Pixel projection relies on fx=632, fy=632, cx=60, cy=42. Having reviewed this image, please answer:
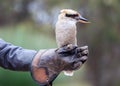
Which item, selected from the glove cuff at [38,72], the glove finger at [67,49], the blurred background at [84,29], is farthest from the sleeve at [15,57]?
the blurred background at [84,29]

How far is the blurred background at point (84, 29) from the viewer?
713 cm

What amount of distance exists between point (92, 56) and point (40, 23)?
0.79 m

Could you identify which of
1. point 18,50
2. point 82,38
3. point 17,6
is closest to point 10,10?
point 17,6

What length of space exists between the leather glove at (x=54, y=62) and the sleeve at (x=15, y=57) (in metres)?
0.03

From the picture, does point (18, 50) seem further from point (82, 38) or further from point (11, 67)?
point (82, 38)

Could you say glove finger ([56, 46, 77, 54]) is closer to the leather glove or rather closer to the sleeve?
the leather glove

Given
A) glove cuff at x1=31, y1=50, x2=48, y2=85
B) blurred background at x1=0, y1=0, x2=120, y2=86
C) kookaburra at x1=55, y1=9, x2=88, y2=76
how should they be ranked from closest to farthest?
kookaburra at x1=55, y1=9, x2=88, y2=76 < glove cuff at x1=31, y1=50, x2=48, y2=85 < blurred background at x1=0, y1=0, x2=120, y2=86

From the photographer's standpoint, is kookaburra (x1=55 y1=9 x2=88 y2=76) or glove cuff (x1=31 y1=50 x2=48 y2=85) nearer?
kookaburra (x1=55 y1=9 x2=88 y2=76)

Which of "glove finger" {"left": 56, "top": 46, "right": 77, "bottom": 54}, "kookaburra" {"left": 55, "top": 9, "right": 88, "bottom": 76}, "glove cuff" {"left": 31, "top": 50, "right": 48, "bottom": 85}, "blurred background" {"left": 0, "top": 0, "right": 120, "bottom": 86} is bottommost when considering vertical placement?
"blurred background" {"left": 0, "top": 0, "right": 120, "bottom": 86}

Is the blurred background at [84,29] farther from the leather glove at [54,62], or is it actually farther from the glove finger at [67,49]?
the glove finger at [67,49]

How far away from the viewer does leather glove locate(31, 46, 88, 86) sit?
7.38ft

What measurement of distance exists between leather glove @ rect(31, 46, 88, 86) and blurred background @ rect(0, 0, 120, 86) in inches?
164

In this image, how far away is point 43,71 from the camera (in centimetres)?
236

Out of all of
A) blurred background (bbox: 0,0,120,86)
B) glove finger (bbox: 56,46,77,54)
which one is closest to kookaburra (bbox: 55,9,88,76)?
glove finger (bbox: 56,46,77,54)
